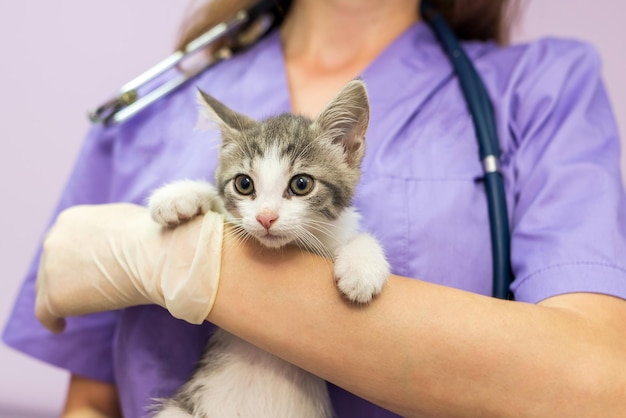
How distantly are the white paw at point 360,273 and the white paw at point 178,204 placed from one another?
0.29 m

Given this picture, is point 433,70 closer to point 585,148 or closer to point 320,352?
point 585,148

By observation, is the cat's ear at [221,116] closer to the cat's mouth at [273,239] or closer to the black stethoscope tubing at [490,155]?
the cat's mouth at [273,239]

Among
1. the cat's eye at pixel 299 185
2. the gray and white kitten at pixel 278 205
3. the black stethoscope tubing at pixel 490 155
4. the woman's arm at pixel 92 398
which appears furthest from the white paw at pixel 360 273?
the woman's arm at pixel 92 398

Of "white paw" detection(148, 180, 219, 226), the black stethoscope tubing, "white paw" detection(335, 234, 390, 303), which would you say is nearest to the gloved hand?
"white paw" detection(148, 180, 219, 226)

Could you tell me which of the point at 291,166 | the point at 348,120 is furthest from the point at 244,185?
the point at 348,120

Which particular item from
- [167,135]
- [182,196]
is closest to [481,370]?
[182,196]

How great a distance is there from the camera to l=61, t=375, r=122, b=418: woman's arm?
1.42 metres

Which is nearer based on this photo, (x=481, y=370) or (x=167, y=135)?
(x=481, y=370)

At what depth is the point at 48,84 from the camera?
7.07ft

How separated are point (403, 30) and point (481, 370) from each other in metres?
0.98

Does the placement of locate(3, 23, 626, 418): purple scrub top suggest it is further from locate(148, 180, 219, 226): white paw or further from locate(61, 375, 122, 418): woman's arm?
locate(148, 180, 219, 226): white paw

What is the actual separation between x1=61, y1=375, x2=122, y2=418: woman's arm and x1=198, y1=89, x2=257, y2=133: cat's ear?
0.75m

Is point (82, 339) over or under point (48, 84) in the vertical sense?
under

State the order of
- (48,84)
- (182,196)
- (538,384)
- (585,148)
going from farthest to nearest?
(48,84) → (585,148) → (182,196) → (538,384)
